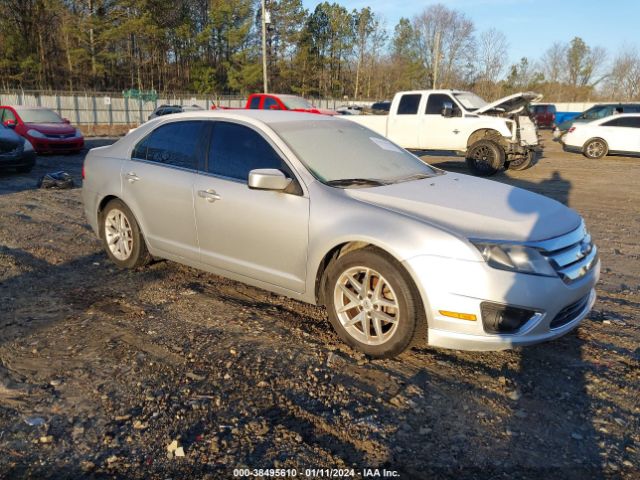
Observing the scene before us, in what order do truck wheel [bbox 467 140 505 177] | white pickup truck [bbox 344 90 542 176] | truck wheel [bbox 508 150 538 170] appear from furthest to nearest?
truck wheel [bbox 508 150 538 170] < white pickup truck [bbox 344 90 542 176] < truck wheel [bbox 467 140 505 177]

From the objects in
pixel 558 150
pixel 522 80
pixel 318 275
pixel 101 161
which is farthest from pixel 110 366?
pixel 522 80

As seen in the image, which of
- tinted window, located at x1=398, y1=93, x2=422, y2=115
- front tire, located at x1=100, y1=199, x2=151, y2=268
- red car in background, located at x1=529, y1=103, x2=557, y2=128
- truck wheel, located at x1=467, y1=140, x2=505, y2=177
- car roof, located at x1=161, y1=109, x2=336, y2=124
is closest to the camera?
car roof, located at x1=161, y1=109, x2=336, y2=124

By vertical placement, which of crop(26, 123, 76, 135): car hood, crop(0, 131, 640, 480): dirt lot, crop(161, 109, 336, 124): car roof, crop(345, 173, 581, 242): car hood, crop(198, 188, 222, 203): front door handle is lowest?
crop(0, 131, 640, 480): dirt lot

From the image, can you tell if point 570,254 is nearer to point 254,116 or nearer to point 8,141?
point 254,116

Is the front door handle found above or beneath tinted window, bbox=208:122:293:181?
beneath

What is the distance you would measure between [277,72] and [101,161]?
198 feet

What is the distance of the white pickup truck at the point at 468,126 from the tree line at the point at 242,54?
55.2 ft

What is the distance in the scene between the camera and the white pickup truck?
12617mm

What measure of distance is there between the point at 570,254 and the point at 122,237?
407cm

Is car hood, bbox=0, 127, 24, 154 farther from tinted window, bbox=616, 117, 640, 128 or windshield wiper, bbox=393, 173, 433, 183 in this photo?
tinted window, bbox=616, 117, 640, 128

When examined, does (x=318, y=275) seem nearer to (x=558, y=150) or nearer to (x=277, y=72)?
(x=558, y=150)

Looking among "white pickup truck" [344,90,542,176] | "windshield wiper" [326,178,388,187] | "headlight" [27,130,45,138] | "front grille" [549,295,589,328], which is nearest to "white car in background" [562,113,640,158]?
"white pickup truck" [344,90,542,176]

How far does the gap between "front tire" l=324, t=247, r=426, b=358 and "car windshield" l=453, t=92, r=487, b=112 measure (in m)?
11.1

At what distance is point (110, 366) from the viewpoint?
332cm
